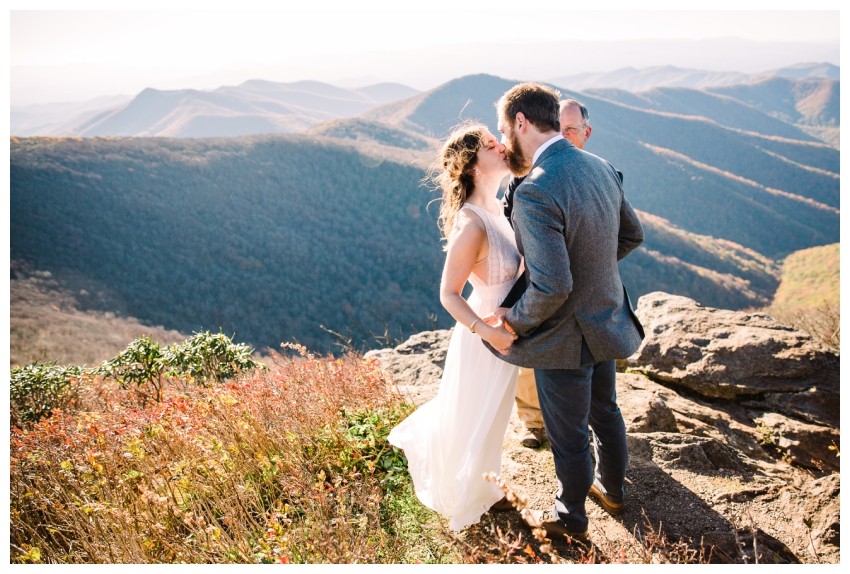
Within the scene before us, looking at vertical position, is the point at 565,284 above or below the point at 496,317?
above

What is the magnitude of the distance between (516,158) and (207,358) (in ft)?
11.5

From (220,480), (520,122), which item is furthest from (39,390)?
(520,122)

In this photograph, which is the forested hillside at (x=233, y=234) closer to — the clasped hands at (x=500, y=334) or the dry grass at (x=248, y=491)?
the dry grass at (x=248, y=491)

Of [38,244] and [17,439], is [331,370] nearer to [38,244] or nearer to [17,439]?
[17,439]

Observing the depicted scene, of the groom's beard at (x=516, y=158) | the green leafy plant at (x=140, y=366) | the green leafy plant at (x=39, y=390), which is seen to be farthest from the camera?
the green leafy plant at (x=39, y=390)

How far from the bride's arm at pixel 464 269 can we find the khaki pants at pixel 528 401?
1.01 metres

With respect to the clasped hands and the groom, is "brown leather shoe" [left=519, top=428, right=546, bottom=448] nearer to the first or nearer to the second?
the groom

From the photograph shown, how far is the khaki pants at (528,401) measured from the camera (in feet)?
9.87

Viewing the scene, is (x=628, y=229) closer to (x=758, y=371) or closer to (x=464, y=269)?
(x=464, y=269)

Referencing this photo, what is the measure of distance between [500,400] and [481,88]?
13596 centimetres

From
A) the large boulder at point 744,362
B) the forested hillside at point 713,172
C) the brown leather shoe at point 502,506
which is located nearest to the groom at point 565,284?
the brown leather shoe at point 502,506

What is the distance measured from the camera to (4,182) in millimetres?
2822

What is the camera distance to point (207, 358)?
14.9ft

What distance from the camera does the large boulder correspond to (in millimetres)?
3453
